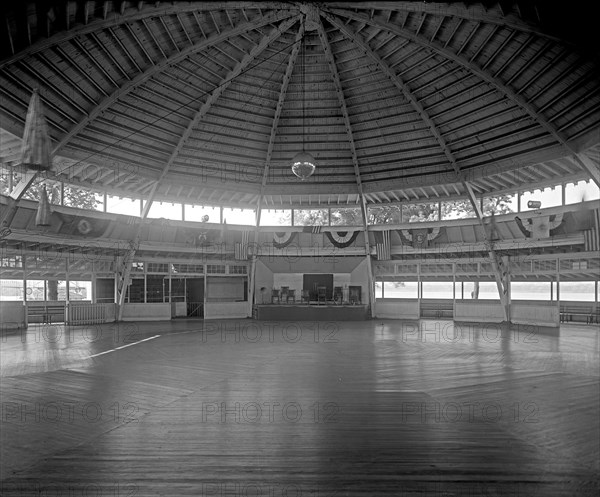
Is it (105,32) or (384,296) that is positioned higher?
(105,32)

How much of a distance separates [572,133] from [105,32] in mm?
15311

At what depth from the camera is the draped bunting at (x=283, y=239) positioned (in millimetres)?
23703

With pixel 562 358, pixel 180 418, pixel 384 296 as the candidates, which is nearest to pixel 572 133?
pixel 562 358

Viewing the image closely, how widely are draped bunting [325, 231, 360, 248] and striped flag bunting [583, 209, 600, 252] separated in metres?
10.5

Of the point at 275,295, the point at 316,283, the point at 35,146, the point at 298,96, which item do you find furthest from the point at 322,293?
the point at 35,146

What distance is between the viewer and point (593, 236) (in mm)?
16766

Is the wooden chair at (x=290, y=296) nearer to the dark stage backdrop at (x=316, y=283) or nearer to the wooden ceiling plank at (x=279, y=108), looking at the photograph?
the dark stage backdrop at (x=316, y=283)

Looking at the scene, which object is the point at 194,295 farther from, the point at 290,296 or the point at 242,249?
the point at 290,296

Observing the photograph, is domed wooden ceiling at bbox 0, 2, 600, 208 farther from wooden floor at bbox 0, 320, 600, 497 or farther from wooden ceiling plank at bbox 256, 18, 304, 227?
wooden floor at bbox 0, 320, 600, 497

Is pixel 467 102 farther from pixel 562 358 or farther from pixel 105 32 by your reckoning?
pixel 105 32

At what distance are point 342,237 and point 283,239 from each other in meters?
3.22

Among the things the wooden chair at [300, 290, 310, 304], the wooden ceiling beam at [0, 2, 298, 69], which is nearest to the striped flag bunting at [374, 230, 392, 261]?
the wooden chair at [300, 290, 310, 304]

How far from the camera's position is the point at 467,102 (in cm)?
1634

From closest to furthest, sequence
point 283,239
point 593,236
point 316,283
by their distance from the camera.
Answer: point 593,236, point 283,239, point 316,283
